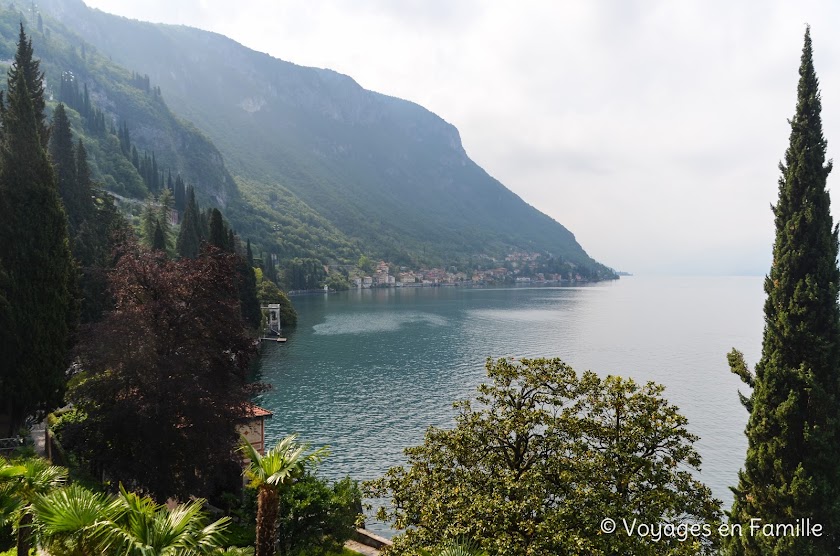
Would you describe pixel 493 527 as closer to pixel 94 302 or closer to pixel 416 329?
pixel 94 302

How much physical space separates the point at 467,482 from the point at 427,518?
1544 mm

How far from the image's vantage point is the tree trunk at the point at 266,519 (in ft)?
37.5

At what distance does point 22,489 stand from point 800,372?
21565 millimetres

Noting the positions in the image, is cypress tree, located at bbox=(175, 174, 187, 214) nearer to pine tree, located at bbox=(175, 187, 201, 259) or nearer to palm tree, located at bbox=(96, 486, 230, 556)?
pine tree, located at bbox=(175, 187, 201, 259)

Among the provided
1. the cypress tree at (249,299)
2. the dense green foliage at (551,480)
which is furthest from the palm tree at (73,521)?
the cypress tree at (249,299)

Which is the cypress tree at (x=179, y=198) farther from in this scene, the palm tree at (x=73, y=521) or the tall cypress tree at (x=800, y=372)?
the tall cypress tree at (x=800, y=372)

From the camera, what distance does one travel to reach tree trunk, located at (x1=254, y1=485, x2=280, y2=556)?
37.5 feet

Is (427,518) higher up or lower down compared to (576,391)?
lower down

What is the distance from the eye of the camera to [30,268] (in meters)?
25.3

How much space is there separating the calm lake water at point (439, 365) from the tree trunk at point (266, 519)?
81.7ft

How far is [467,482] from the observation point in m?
14.5

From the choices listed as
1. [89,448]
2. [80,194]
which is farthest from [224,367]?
[80,194]

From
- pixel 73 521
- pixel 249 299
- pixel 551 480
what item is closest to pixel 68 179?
pixel 249 299

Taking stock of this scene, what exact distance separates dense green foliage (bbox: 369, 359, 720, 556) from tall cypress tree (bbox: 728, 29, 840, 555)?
2710 millimetres
